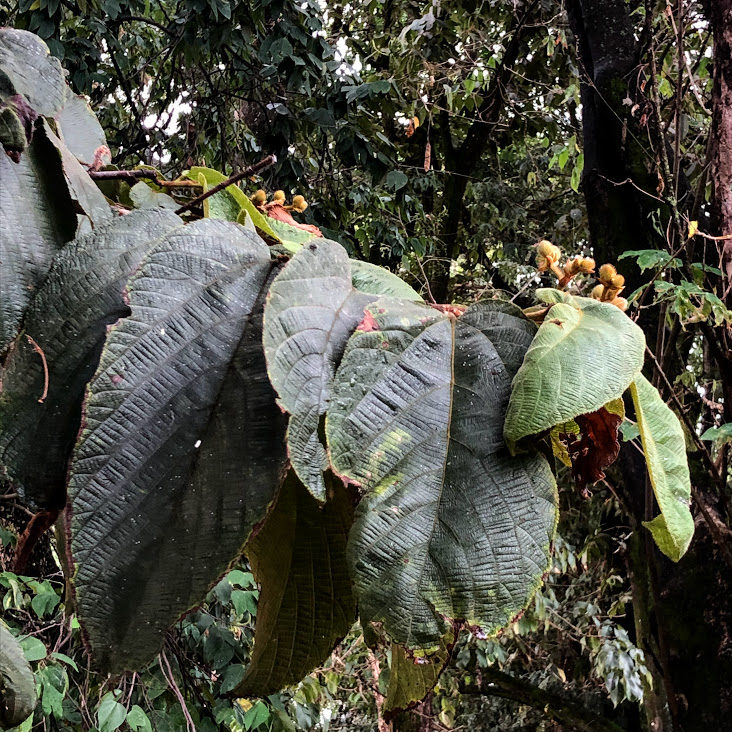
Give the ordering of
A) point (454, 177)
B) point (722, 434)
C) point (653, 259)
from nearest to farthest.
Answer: point (722, 434) → point (653, 259) → point (454, 177)

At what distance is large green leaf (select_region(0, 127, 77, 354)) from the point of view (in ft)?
0.86

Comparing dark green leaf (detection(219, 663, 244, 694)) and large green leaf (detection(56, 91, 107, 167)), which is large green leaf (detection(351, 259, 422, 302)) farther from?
dark green leaf (detection(219, 663, 244, 694))

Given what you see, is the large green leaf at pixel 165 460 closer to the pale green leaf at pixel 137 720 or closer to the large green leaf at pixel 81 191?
the large green leaf at pixel 81 191

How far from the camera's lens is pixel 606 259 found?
159 centimetres

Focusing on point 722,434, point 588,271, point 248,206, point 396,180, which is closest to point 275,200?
point 248,206

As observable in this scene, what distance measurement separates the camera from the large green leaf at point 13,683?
0.34 m

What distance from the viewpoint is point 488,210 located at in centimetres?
388

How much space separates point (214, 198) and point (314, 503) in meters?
0.20

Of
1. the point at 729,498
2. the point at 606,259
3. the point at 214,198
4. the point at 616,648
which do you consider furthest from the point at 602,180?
the point at 616,648

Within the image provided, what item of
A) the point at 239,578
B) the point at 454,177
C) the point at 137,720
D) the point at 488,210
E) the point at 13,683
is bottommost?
the point at 137,720

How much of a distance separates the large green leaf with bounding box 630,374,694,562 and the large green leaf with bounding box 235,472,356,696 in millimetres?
114

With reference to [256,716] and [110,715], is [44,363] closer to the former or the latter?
[110,715]

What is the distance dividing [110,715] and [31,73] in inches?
53.7

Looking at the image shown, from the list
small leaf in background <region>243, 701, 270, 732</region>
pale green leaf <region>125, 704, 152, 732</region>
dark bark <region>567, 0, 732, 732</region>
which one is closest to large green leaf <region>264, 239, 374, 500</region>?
dark bark <region>567, 0, 732, 732</region>
